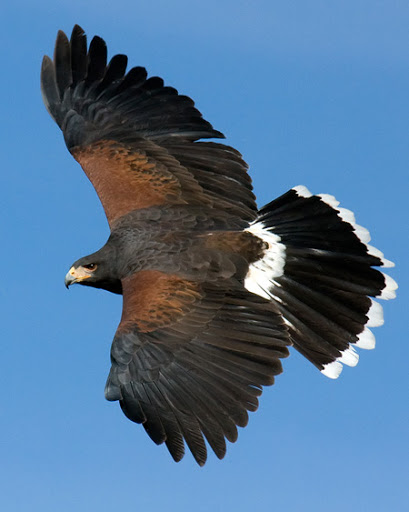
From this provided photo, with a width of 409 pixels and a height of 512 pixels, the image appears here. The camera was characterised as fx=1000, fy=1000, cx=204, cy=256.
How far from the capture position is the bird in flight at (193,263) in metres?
8.02

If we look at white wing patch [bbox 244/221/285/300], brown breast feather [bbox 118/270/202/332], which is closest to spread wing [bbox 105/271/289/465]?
brown breast feather [bbox 118/270/202/332]

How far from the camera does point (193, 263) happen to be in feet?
28.2

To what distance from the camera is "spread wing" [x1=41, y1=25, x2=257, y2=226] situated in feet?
31.1

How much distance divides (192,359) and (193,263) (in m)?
0.92

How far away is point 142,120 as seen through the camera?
10008 millimetres

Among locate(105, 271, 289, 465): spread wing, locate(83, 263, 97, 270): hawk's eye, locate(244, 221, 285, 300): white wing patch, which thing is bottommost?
locate(105, 271, 289, 465): spread wing

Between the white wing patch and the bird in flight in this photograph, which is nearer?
the bird in flight

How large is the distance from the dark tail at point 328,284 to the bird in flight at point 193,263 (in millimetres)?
12

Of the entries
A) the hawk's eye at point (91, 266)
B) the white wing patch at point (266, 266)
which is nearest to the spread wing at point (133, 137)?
the white wing patch at point (266, 266)

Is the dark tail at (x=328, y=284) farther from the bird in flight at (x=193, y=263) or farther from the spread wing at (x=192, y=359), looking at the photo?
the spread wing at (x=192, y=359)

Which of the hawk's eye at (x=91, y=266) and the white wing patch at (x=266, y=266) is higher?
the white wing patch at (x=266, y=266)

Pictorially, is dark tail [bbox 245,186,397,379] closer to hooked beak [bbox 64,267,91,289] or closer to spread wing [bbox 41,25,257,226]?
spread wing [bbox 41,25,257,226]

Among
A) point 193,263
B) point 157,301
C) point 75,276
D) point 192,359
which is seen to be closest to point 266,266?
point 193,263

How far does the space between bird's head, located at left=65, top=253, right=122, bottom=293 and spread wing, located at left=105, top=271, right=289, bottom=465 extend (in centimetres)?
72
